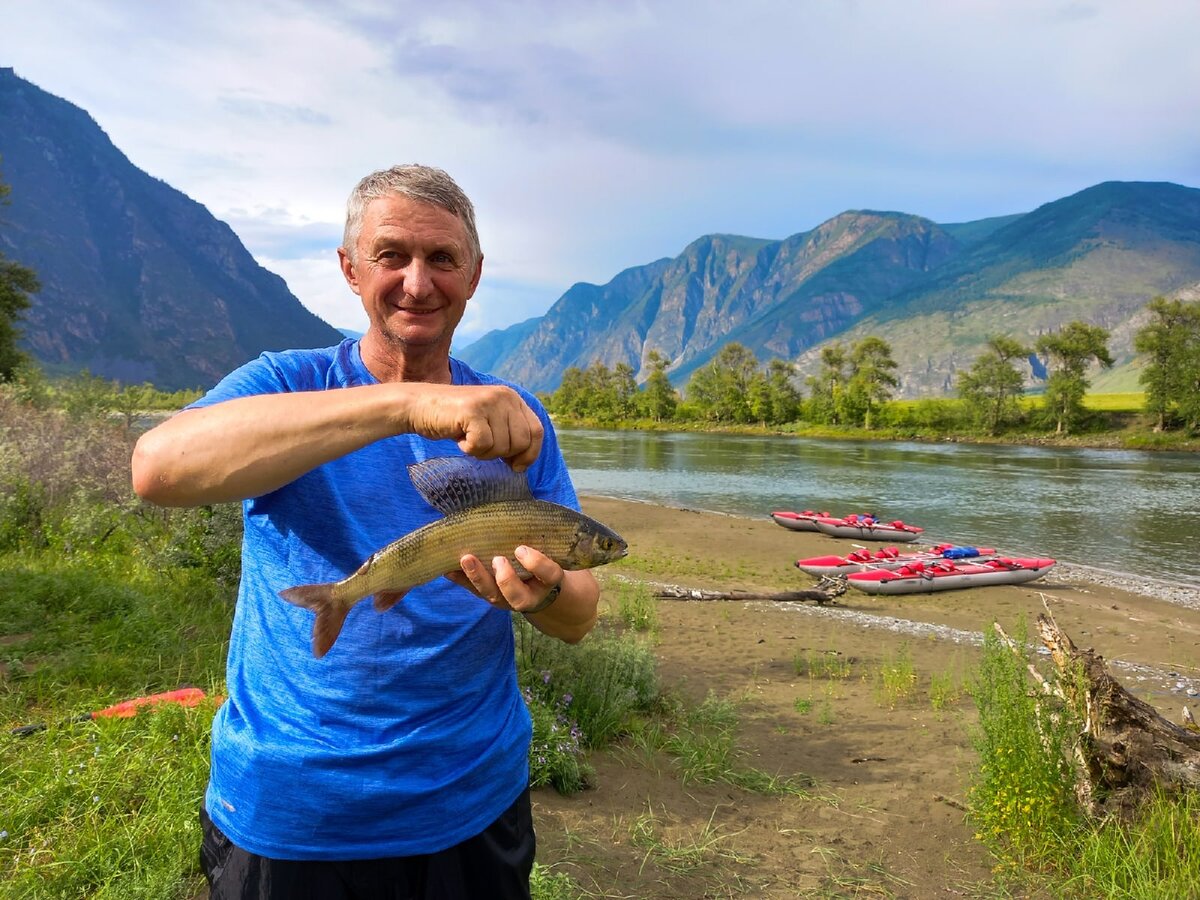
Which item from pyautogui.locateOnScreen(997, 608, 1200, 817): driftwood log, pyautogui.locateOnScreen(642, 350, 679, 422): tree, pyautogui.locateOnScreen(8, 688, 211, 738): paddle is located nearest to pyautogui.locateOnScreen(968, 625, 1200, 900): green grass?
pyautogui.locateOnScreen(997, 608, 1200, 817): driftwood log

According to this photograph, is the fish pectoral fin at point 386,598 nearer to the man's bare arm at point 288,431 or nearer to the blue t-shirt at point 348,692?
the blue t-shirt at point 348,692

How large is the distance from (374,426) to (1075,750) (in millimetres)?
6606

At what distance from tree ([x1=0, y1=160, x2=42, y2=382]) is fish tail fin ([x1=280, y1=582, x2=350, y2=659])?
3726 cm

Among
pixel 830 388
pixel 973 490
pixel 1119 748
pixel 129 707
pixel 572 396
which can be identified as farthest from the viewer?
pixel 572 396

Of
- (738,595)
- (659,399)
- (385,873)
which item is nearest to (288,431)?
(385,873)

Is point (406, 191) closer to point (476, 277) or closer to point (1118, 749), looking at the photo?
point (476, 277)

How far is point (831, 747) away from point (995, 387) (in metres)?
106

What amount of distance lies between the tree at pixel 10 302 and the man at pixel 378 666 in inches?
1454

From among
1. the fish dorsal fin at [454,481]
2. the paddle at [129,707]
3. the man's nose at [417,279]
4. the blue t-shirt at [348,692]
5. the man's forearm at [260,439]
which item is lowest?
the paddle at [129,707]

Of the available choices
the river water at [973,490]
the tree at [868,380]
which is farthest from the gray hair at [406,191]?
the tree at [868,380]

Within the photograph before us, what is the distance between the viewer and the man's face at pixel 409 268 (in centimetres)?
228

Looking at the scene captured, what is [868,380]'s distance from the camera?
4496 inches

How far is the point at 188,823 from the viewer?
4316mm

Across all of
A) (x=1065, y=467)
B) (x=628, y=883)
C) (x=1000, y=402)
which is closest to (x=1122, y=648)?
(x=628, y=883)
